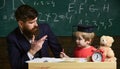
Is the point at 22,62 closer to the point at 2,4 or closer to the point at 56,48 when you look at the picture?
the point at 56,48

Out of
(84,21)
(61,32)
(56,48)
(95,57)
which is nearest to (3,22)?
(61,32)

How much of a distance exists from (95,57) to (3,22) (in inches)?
77.7

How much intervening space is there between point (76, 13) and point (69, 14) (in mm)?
85

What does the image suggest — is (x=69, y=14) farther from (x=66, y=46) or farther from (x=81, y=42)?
(x=81, y=42)

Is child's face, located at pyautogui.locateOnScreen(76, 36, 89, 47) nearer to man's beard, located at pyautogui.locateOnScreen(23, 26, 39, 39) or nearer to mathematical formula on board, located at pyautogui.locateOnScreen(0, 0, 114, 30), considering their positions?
man's beard, located at pyautogui.locateOnScreen(23, 26, 39, 39)

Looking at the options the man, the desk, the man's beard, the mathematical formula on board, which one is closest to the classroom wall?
the mathematical formula on board

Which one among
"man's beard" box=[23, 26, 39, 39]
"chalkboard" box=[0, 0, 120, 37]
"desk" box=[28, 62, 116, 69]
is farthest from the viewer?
"chalkboard" box=[0, 0, 120, 37]

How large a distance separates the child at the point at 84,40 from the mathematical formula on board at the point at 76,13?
1165 millimetres

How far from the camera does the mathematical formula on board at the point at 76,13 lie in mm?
3928

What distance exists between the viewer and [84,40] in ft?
8.98

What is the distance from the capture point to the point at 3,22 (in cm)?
397

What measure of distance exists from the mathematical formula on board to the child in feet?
3.82

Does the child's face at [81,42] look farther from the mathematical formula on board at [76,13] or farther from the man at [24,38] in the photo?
the mathematical formula on board at [76,13]

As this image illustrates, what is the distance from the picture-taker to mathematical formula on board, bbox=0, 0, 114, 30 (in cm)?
393
